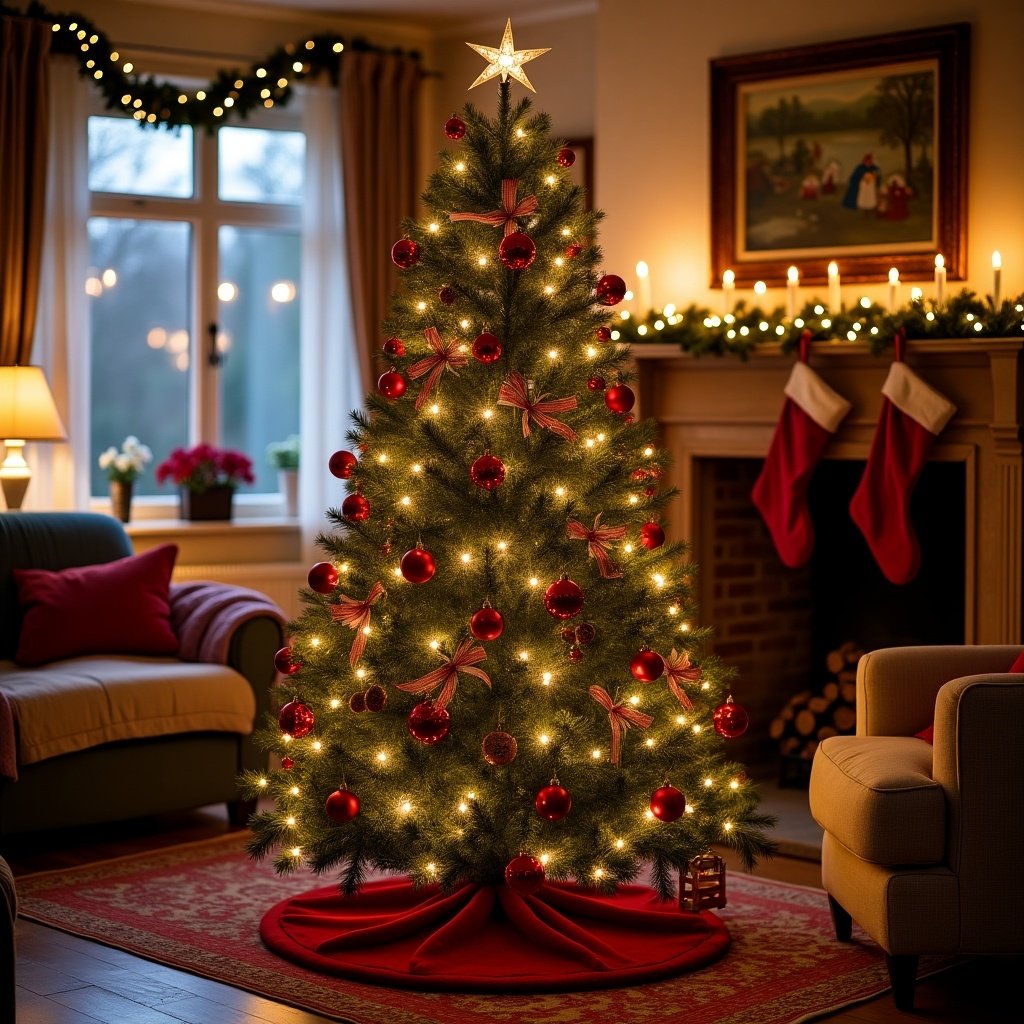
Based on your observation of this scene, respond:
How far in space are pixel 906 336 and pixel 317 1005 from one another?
2644 millimetres

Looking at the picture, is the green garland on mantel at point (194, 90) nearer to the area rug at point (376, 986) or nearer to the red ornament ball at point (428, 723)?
the area rug at point (376, 986)

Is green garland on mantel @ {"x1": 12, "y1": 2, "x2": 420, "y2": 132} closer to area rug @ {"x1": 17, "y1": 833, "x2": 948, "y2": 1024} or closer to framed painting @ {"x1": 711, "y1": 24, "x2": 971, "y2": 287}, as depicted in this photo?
framed painting @ {"x1": 711, "y1": 24, "x2": 971, "y2": 287}

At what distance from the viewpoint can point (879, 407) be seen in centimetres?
506

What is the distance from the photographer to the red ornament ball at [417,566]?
11.6 feet

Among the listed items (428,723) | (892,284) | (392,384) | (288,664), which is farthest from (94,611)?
(892,284)

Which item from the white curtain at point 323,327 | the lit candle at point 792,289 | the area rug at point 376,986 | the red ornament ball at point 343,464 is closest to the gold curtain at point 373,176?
the white curtain at point 323,327

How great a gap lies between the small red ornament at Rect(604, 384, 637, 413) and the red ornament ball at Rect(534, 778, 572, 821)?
887 millimetres

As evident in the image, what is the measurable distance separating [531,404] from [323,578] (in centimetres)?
62

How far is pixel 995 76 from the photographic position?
4.88 metres

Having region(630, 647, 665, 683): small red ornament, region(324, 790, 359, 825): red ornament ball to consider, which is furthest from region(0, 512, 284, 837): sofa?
region(630, 647, 665, 683): small red ornament

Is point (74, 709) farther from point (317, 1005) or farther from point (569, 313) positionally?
point (569, 313)

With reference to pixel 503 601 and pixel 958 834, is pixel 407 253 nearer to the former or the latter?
pixel 503 601

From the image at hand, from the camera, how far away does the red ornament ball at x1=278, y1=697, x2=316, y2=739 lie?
3820mm

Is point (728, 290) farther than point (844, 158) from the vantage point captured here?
Yes
